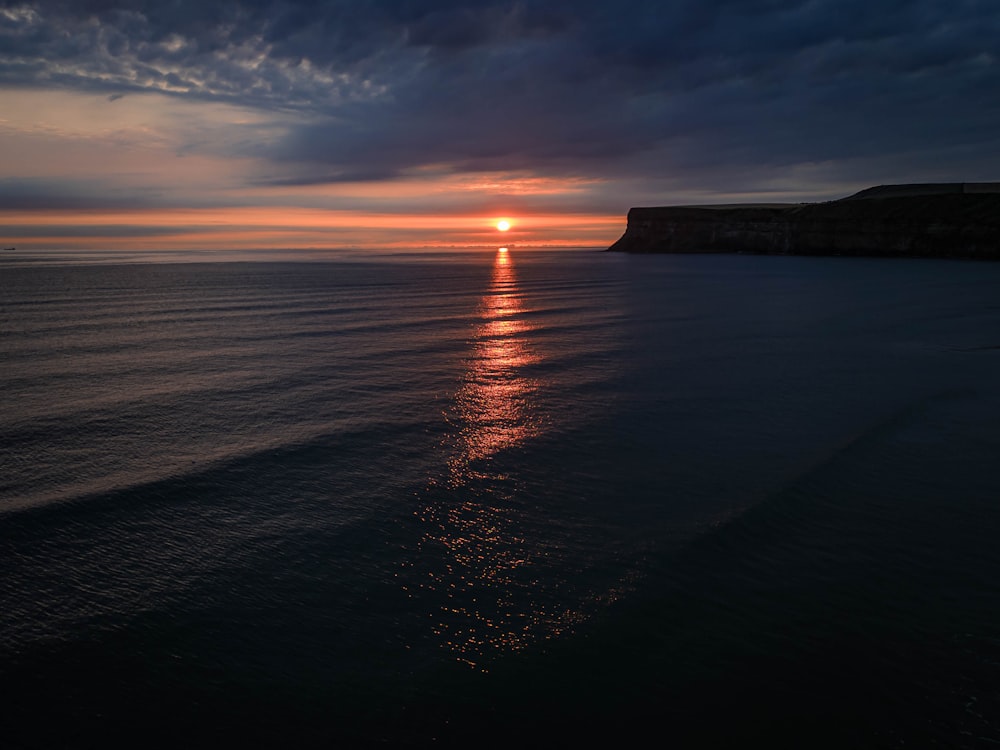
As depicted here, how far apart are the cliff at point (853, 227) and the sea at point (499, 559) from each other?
10607 centimetres

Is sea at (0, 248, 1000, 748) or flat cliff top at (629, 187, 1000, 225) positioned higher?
flat cliff top at (629, 187, 1000, 225)

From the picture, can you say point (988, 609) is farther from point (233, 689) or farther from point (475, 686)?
point (233, 689)

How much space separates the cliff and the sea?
10607 cm

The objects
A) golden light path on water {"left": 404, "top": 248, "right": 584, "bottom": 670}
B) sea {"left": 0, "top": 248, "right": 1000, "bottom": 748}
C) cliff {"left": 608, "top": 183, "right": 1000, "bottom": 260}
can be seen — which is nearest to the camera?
sea {"left": 0, "top": 248, "right": 1000, "bottom": 748}

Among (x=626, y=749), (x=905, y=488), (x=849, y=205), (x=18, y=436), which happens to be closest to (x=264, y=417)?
(x=18, y=436)

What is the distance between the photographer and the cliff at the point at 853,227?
4131 inches

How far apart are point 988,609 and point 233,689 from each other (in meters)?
8.79

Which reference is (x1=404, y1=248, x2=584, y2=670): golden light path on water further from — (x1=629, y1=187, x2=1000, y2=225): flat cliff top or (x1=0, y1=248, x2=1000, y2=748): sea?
(x1=629, y1=187, x2=1000, y2=225): flat cliff top

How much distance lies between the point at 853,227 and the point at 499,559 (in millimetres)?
131987

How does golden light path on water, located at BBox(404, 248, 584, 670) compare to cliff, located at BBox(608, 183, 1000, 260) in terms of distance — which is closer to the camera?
golden light path on water, located at BBox(404, 248, 584, 670)

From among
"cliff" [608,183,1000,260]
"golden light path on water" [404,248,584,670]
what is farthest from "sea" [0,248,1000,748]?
"cliff" [608,183,1000,260]

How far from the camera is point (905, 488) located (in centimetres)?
1142

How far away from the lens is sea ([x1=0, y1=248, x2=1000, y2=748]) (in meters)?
6.11

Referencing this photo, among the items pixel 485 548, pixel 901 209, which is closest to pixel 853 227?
pixel 901 209
